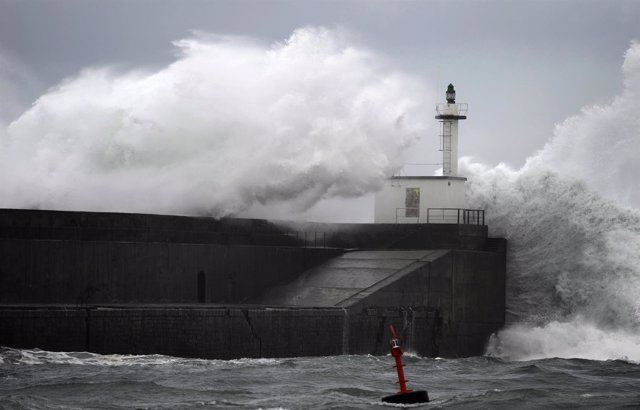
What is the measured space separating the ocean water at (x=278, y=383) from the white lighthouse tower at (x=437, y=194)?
871 cm

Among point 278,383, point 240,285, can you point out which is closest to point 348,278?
point 240,285

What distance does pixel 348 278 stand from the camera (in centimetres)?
3180

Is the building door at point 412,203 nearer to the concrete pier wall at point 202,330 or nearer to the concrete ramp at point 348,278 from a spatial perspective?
the concrete ramp at point 348,278

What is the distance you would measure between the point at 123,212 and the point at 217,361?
694 cm

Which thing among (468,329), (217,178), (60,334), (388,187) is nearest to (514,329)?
(468,329)

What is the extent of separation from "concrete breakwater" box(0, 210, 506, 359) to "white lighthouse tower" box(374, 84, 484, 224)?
4.45 feet

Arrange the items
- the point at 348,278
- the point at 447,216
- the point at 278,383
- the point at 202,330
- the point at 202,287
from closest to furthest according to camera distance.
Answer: the point at 278,383, the point at 202,330, the point at 202,287, the point at 348,278, the point at 447,216

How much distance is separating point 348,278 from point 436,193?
17.3ft

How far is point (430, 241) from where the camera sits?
34.0 meters

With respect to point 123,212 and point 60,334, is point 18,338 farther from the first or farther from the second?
point 123,212

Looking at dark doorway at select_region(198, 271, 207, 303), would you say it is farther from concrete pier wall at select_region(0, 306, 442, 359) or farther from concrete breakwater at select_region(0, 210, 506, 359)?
concrete pier wall at select_region(0, 306, 442, 359)

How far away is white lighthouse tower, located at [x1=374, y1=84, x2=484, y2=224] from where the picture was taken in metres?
35.9

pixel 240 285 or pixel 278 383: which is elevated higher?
pixel 240 285

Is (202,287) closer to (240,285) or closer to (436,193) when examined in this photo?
(240,285)
